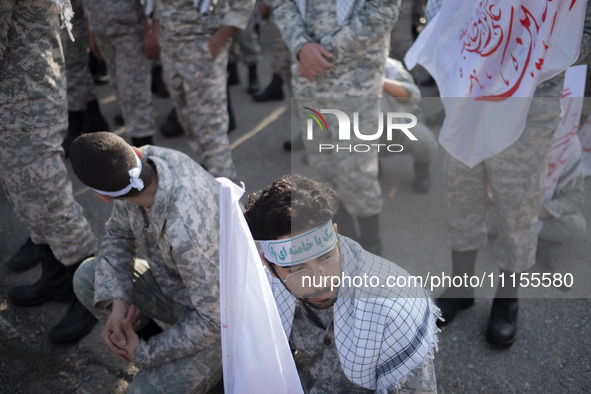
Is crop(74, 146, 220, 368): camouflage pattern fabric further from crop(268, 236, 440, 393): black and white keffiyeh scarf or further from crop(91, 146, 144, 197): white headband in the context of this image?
crop(268, 236, 440, 393): black and white keffiyeh scarf

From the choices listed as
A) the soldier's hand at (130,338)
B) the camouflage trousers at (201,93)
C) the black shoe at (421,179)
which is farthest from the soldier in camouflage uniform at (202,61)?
the soldier's hand at (130,338)

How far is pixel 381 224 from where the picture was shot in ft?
11.2

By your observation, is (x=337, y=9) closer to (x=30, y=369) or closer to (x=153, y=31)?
(x=153, y=31)

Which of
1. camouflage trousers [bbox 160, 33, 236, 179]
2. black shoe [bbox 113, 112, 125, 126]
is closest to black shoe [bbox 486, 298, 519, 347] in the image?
camouflage trousers [bbox 160, 33, 236, 179]

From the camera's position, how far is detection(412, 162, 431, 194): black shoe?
3.72m

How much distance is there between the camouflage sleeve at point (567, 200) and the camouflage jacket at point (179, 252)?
195cm

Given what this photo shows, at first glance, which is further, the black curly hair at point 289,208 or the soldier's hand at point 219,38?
the soldier's hand at point 219,38

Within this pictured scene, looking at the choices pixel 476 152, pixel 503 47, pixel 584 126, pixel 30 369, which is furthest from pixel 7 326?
pixel 584 126

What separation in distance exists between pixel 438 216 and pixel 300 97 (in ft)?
4.30

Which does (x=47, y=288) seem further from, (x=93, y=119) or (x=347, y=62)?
(x=93, y=119)

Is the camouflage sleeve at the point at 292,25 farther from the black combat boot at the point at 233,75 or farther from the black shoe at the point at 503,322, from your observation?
the black combat boot at the point at 233,75

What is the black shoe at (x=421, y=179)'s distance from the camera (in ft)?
12.2

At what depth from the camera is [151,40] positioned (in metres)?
3.88

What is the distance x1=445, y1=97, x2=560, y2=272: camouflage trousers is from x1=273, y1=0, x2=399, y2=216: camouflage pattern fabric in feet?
1.74
